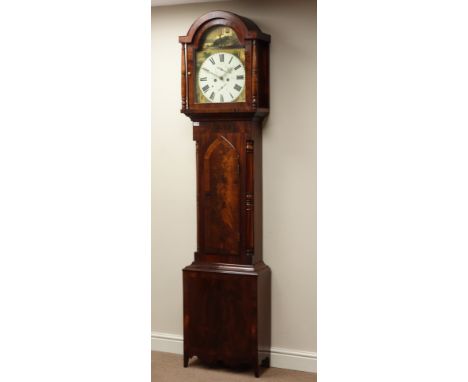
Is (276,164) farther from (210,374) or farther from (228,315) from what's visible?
(210,374)

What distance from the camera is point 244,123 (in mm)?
4328

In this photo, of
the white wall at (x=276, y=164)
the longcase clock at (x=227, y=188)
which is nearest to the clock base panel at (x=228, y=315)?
the longcase clock at (x=227, y=188)

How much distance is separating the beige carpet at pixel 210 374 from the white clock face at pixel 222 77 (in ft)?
6.01

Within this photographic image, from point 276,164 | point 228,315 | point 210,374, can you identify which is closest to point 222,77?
point 276,164

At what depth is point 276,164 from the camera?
4477 mm

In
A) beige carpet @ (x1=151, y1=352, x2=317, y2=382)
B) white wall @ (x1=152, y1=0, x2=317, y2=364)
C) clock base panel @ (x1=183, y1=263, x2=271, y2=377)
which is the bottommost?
beige carpet @ (x1=151, y1=352, x2=317, y2=382)

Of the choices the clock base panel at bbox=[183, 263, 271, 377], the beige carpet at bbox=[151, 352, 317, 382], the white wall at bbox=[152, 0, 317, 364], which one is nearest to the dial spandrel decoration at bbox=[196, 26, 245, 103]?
the white wall at bbox=[152, 0, 317, 364]

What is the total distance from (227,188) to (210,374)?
1.26 metres

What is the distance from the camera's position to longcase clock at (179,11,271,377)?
14.0 feet

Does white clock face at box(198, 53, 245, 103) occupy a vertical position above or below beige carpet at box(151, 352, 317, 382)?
above

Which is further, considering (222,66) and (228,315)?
(228,315)

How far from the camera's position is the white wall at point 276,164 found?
4363 millimetres

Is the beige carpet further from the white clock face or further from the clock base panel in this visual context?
the white clock face
